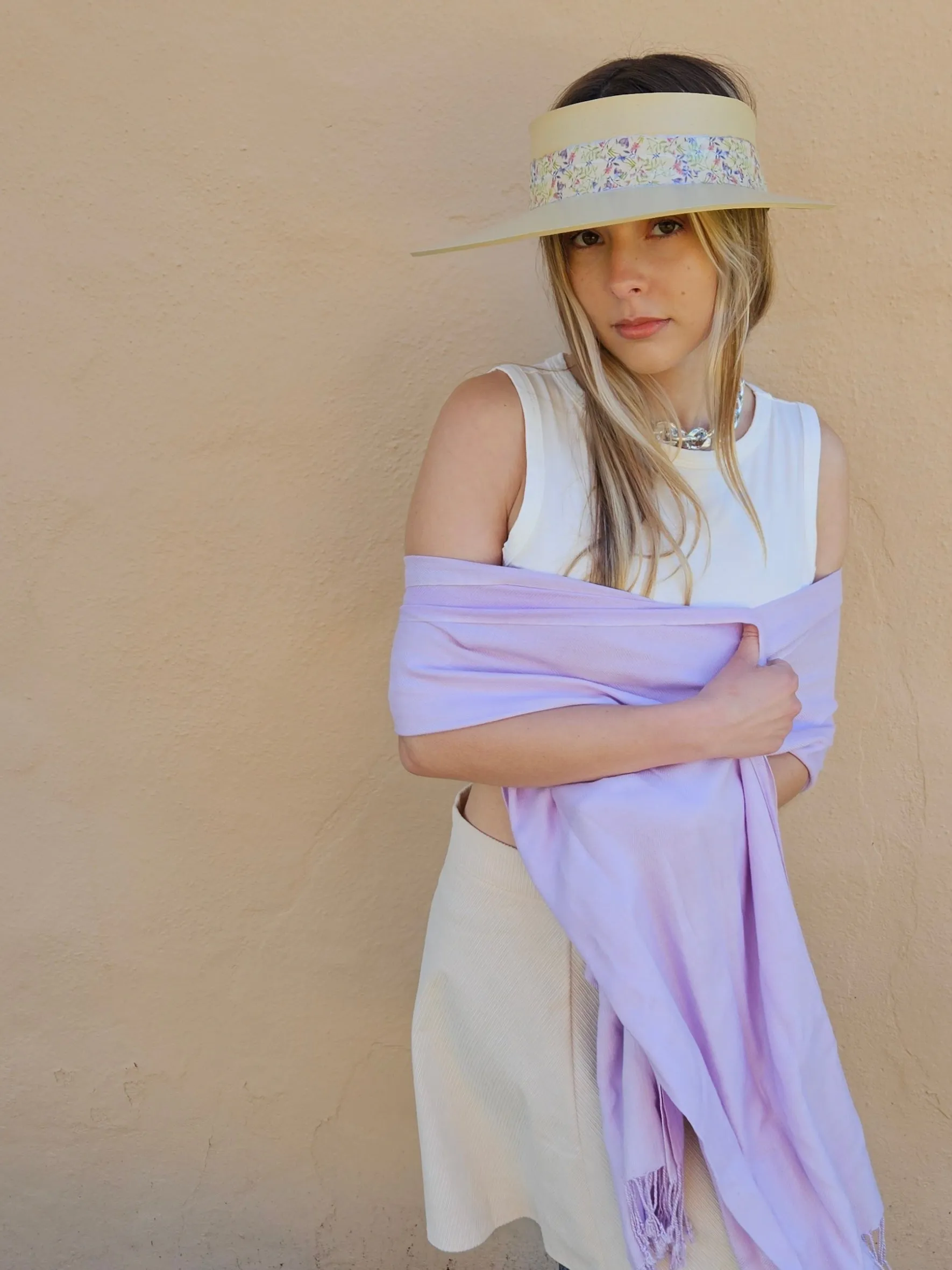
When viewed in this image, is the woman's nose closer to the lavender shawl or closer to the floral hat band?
the floral hat band

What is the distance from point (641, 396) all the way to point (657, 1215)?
1008mm

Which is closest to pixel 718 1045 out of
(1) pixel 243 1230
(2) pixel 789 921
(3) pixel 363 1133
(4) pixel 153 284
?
(2) pixel 789 921

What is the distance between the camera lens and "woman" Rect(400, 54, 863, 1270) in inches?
58.4

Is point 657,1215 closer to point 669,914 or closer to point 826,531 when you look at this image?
point 669,914

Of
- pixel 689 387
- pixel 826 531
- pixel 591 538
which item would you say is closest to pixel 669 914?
pixel 591 538

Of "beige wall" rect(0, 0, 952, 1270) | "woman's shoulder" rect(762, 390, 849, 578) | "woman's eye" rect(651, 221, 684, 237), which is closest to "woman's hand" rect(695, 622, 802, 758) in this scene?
"woman's shoulder" rect(762, 390, 849, 578)

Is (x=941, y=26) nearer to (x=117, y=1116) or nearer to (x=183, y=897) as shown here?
(x=183, y=897)

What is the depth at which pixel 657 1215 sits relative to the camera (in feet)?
4.77

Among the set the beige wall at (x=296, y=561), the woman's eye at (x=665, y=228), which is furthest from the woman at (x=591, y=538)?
the beige wall at (x=296, y=561)

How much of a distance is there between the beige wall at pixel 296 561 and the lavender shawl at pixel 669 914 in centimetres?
62

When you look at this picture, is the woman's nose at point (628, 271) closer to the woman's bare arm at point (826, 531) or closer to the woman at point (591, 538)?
the woman at point (591, 538)

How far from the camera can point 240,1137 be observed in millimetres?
2283

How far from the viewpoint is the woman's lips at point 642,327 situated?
4.98 ft

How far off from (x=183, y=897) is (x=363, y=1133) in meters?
0.57
